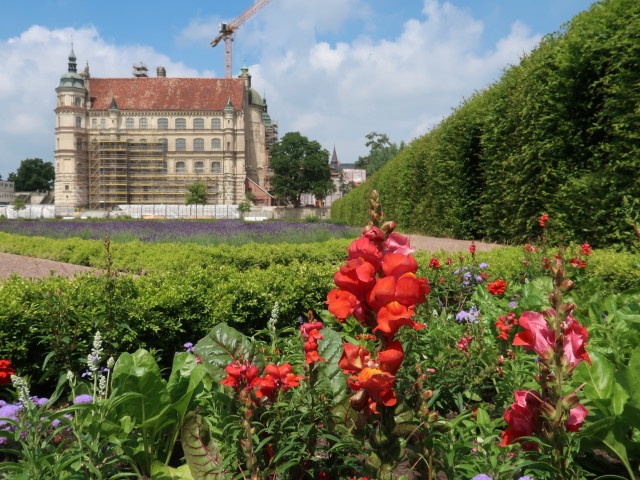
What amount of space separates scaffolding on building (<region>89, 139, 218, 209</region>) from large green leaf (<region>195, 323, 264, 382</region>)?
72.8 metres

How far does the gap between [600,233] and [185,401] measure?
640 cm

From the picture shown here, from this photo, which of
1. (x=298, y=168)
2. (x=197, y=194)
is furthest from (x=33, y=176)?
(x=298, y=168)

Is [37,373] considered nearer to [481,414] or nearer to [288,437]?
[288,437]

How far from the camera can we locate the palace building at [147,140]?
7094 cm

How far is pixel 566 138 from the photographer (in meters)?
7.52

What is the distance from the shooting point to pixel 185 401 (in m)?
2.33

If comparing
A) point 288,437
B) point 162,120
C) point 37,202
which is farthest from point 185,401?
point 37,202

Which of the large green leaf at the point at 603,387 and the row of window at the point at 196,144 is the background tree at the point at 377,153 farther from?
the large green leaf at the point at 603,387

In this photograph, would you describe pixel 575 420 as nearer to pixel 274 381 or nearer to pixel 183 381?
pixel 274 381

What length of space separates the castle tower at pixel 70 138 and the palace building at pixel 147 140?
0.45 ft

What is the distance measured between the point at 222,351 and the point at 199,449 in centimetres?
47

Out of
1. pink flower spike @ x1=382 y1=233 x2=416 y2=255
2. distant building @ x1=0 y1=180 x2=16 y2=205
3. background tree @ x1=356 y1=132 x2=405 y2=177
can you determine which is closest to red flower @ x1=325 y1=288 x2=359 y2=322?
pink flower spike @ x1=382 y1=233 x2=416 y2=255

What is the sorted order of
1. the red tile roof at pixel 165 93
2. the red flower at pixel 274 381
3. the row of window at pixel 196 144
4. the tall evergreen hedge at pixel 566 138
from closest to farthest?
the red flower at pixel 274 381 → the tall evergreen hedge at pixel 566 138 → the red tile roof at pixel 165 93 → the row of window at pixel 196 144

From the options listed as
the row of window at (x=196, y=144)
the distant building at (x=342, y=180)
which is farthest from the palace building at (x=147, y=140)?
the distant building at (x=342, y=180)
